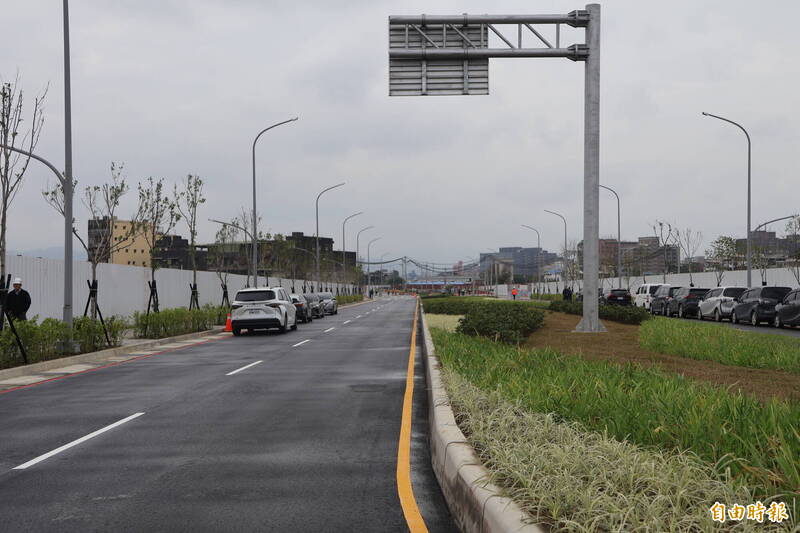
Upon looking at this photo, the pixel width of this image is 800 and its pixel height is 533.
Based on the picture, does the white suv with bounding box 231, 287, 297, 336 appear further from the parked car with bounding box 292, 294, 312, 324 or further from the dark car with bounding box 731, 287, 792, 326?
the dark car with bounding box 731, 287, 792, 326

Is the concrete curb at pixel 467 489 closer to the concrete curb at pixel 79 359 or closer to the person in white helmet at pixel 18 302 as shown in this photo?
the concrete curb at pixel 79 359

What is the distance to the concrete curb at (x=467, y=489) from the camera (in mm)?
4285

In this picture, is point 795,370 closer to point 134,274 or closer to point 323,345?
point 323,345

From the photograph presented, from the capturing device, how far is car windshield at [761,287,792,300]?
103 feet

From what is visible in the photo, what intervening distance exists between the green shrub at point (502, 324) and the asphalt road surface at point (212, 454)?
13.7 ft

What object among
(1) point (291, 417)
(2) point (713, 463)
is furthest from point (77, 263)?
(2) point (713, 463)

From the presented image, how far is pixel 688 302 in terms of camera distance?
1556 inches

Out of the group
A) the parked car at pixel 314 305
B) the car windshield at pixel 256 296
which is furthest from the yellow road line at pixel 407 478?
the parked car at pixel 314 305

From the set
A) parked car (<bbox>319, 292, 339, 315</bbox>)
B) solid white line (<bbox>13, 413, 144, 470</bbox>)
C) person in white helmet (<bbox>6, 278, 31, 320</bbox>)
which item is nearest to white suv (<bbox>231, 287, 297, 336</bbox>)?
person in white helmet (<bbox>6, 278, 31, 320</bbox>)

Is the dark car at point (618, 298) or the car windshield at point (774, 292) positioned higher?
the car windshield at point (774, 292)

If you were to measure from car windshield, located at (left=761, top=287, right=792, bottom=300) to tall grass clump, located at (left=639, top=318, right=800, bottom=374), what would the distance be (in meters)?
14.9

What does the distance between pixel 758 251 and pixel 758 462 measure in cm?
6537

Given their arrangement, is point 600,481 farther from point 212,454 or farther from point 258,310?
point 258,310

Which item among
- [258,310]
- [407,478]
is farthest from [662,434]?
[258,310]
